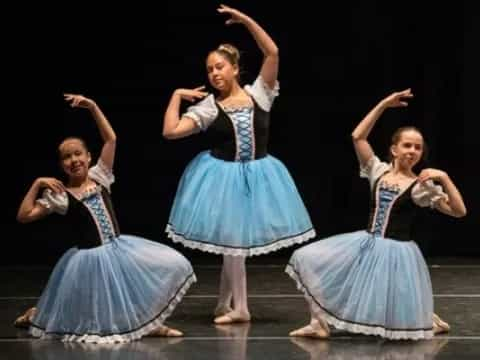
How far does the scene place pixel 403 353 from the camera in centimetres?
417

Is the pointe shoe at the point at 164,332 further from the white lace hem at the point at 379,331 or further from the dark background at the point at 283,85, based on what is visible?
the dark background at the point at 283,85

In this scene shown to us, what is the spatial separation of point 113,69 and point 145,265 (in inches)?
77.7

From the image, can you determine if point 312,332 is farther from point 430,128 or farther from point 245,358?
point 430,128

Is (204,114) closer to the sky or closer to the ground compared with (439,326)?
closer to the sky

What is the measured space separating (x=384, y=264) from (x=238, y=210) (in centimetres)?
63

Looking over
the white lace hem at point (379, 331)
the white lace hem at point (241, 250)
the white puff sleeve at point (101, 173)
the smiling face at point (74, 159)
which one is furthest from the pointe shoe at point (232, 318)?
the smiling face at point (74, 159)

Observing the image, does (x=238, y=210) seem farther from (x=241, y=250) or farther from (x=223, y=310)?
(x=223, y=310)

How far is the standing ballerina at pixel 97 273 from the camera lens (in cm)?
Result: 438

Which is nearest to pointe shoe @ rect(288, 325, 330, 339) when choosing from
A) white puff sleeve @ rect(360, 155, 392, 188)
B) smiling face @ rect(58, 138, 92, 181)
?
white puff sleeve @ rect(360, 155, 392, 188)

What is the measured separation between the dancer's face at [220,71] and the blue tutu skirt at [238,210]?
0.30 metres

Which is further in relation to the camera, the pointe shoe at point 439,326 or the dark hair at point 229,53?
the dark hair at point 229,53

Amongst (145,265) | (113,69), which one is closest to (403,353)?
(145,265)

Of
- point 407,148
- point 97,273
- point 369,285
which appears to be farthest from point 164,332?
point 407,148

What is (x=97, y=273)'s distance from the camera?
441 cm
